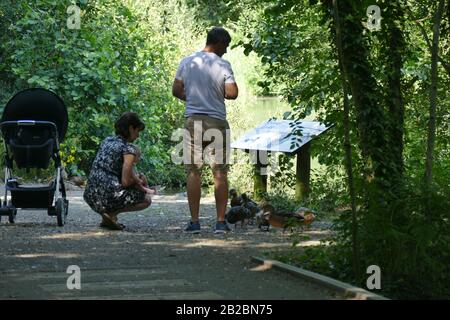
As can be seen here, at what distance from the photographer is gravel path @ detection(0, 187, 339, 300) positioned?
684 centimetres

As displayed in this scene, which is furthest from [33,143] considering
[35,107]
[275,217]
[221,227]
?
[275,217]

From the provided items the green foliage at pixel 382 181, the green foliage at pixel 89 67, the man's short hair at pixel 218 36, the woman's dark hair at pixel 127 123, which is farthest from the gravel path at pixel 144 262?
the green foliage at pixel 89 67

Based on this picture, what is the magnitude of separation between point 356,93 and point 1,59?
13.4 meters

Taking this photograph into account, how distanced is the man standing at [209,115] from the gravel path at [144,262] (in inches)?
16.2

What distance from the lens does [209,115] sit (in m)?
10.3

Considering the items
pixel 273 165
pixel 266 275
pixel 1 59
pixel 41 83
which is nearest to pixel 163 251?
pixel 266 275

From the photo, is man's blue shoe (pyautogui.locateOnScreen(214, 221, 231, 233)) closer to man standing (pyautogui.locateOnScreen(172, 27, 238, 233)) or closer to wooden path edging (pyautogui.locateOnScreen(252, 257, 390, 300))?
man standing (pyautogui.locateOnScreen(172, 27, 238, 233))

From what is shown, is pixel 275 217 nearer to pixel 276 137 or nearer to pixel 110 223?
pixel 110 223

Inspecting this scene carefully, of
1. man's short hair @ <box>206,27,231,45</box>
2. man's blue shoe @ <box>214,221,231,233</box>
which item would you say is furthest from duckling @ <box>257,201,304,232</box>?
man's short hair @ <box>206,27,231,45</box>

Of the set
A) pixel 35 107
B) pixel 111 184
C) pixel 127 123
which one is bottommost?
pixel 111 184

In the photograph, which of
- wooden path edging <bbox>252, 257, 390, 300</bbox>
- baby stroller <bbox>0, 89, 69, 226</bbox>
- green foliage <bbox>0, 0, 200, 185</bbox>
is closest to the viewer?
wooden path edging <bbox>252, 257, 390, 300</bbox>

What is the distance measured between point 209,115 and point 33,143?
7.47 ft

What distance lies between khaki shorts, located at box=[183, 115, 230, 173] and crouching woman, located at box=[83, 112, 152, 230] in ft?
2.67
